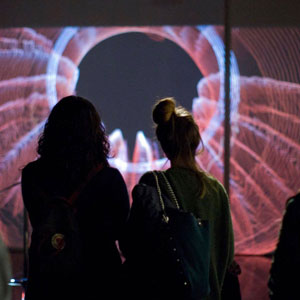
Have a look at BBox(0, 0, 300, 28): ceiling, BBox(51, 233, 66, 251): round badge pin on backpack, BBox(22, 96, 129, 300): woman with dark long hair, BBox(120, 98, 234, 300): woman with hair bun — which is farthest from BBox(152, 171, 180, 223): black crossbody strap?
BBox(0, 0, 300, 28): ceiling

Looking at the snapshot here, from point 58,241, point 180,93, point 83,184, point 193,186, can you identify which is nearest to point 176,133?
point 193,186

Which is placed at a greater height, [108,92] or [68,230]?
[108,92]

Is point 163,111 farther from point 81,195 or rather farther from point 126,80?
point 126,80

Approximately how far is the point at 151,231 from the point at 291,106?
367 centimetres

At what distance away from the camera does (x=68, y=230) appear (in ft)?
6.17

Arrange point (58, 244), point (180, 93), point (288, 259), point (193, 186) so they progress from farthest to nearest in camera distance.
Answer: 1. point (180, 93)
2. point (193, 186)
3. point (58, 244)
4. point (288, 259)

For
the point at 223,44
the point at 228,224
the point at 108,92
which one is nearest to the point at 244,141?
the point at 223,44

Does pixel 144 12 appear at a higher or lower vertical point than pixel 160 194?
higher

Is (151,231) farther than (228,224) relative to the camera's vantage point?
No

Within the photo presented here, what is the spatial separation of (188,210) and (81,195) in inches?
15.7

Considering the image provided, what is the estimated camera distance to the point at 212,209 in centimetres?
212

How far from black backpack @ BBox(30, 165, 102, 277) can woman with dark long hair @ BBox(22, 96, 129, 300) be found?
0.02 meters

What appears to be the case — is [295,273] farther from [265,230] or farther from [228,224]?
[265,230]

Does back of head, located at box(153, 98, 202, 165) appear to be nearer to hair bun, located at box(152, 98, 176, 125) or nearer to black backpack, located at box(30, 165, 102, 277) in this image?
hair bun, located at box(152, 98, 176, 125)
